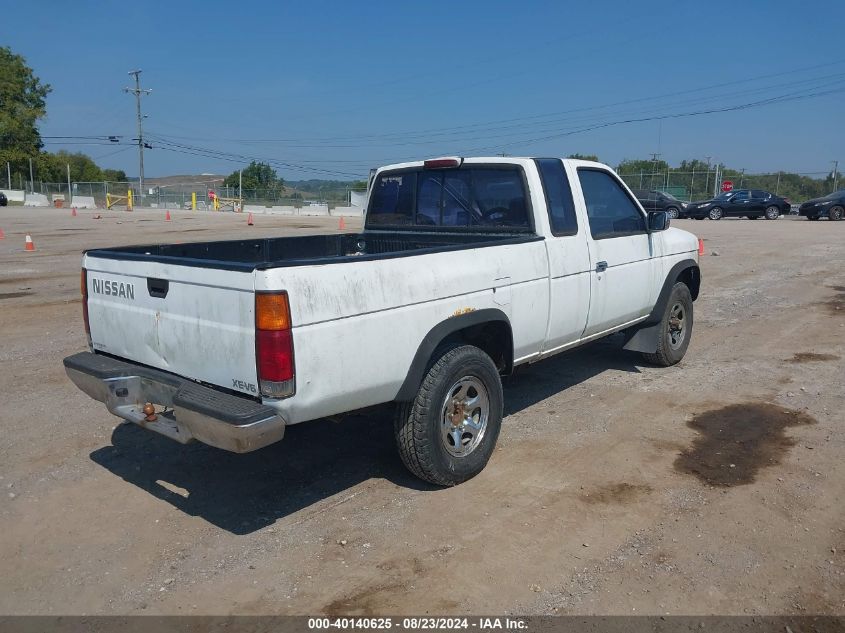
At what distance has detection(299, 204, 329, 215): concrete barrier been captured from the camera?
2219 inches

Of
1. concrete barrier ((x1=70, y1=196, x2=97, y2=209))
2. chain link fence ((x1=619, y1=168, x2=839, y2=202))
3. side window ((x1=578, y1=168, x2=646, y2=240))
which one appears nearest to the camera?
side window ((x1=578, y1=168, x2=646, y2=240))

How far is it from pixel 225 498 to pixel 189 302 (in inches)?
52.5

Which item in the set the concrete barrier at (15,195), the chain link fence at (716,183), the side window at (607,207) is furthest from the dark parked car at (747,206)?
the concrete barrier at (15,195)

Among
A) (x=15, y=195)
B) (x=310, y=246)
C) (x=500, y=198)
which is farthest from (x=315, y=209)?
(x=500, y=198)

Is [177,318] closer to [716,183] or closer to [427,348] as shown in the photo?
[427,348]

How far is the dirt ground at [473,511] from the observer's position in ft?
10.6

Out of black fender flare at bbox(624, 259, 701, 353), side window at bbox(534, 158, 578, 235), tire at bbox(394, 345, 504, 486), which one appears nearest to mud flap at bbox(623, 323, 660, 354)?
black fender flare at bbox(624, 259, 701, 353)

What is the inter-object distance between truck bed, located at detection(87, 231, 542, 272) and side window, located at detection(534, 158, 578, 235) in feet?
0.97

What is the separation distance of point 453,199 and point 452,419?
2.01 metres

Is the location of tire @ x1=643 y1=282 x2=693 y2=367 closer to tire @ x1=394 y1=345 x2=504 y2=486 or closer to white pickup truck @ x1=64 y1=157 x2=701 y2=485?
white pickup truck @ x1=64 y1=157 x2=701 y2=485

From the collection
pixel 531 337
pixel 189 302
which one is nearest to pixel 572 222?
pixel 531 337

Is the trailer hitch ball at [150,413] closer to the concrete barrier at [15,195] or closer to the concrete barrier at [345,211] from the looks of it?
the concrete barrier at [345,211]

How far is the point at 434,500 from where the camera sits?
4172 mm

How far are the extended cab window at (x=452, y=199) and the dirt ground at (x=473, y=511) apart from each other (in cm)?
164
